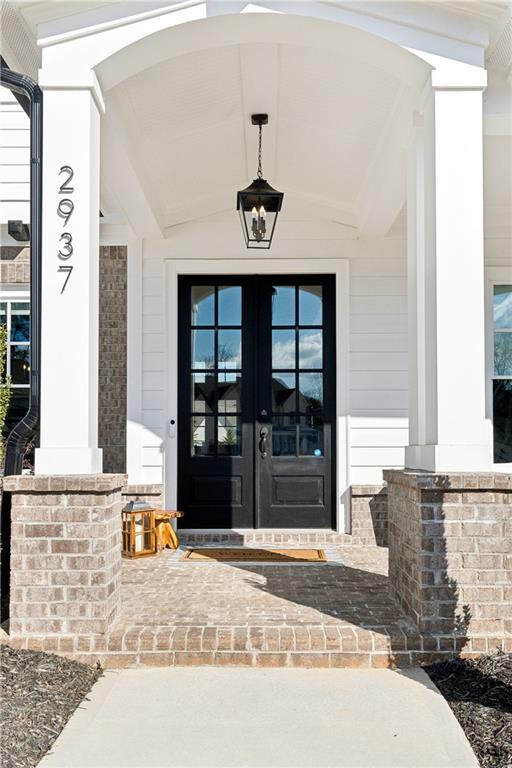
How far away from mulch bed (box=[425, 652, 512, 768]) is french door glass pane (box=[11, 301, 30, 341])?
4.94 m

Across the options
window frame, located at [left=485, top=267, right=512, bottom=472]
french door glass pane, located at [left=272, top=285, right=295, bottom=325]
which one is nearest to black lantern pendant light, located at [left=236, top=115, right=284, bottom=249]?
french door glass pane, located at [left=272, top=285, right=295, bottom=325]

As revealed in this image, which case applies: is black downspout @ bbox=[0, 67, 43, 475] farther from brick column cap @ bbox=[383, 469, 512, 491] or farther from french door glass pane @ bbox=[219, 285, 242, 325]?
french door glass pane @ bbox=[219, 285, 242, 325]

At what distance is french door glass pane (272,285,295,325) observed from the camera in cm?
668

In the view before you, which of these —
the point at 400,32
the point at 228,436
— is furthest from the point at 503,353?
the point at 400,32

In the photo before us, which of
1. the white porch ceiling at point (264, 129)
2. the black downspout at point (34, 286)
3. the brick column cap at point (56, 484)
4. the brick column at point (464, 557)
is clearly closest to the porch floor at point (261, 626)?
the brick column at point (464, 557)

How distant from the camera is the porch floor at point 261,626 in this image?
3389 millimetres

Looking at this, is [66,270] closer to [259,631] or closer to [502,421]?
[259,631]

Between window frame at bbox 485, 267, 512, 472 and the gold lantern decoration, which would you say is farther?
window frame at bbox 485, 267, 512, 472

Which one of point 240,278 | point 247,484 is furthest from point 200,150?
point 247,484

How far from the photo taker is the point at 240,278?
669cm

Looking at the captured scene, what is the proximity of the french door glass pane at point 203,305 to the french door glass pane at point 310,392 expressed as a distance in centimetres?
Answer: 98

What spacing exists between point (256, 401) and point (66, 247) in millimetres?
3238

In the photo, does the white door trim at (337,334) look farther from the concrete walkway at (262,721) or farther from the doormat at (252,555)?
the concrete walkway at (262,721)

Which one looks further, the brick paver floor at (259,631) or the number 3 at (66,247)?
the number 3 at (66,247)
